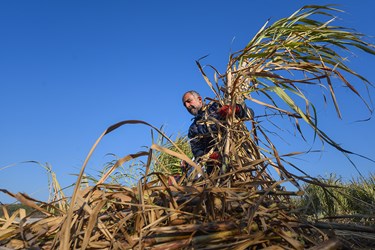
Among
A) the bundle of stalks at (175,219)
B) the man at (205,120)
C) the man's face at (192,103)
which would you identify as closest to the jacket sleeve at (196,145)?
the man at (205,120)

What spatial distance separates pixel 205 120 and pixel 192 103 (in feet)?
6.21

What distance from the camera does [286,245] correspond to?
1127mm

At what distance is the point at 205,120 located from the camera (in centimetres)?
212

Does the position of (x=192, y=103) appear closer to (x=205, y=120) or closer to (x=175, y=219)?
(x=205, y=120)

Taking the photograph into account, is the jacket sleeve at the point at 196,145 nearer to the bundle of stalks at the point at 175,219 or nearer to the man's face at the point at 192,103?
the man's face at the point at 192,103

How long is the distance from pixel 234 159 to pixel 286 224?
687 mm

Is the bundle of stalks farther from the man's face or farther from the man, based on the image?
the man's face

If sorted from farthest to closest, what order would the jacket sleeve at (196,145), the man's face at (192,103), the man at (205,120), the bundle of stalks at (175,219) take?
the man's face at (192,103) → the jacket sleeve at (196,145) → the man at (205,120) → the bundle of stalks at (175,219)

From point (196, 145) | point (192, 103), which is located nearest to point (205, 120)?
point (196, 145)

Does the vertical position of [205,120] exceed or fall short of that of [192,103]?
it falls short

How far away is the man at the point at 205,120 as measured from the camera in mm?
2115

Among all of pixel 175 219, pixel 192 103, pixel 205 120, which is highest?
pixel 192 103

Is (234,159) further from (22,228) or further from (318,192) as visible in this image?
(318,192)

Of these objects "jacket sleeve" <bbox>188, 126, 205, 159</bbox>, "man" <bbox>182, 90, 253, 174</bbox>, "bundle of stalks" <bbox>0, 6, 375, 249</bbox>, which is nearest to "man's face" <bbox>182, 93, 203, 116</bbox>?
"man" <bbox>182, 90, 253, 174</bbox>
